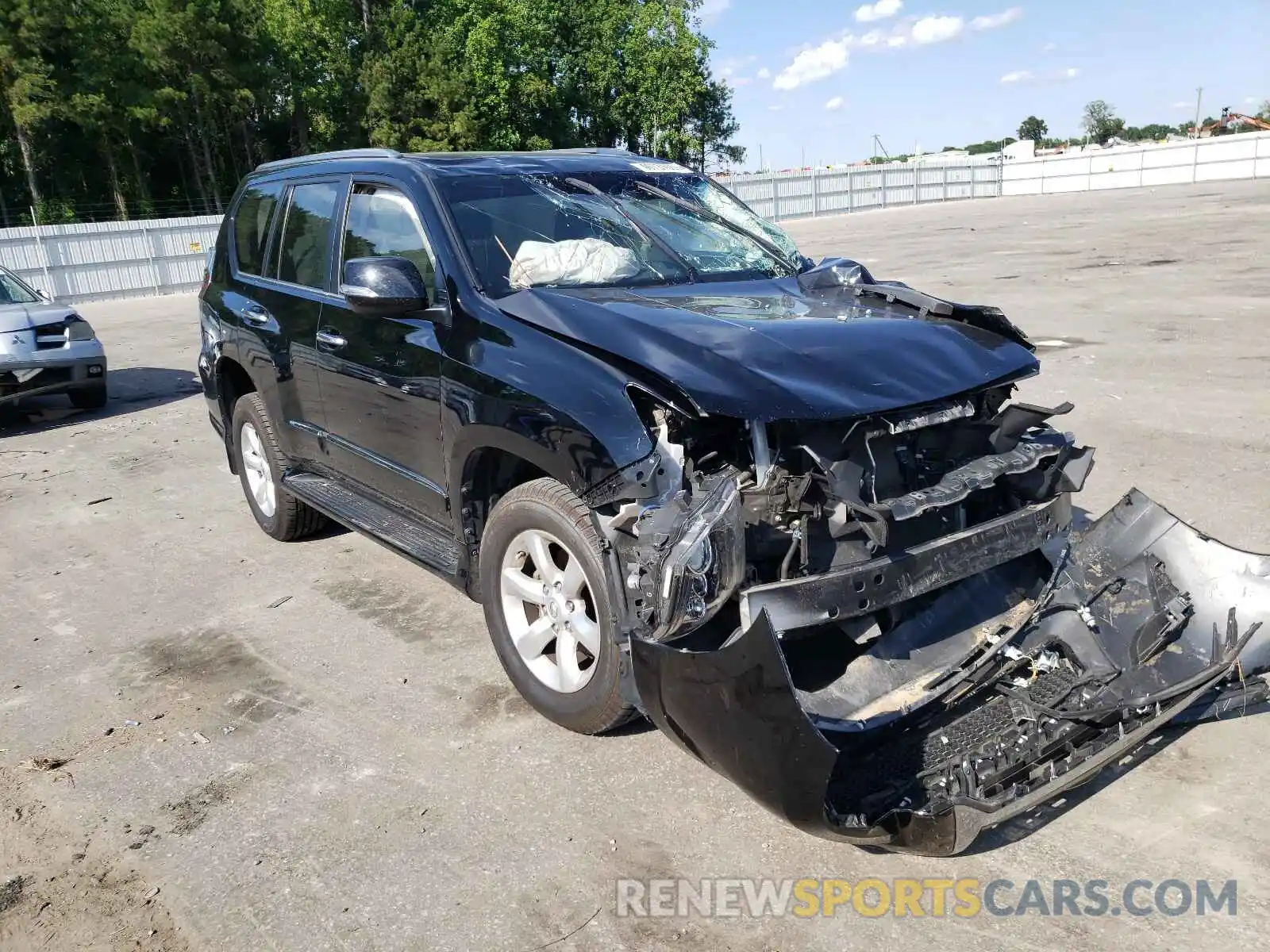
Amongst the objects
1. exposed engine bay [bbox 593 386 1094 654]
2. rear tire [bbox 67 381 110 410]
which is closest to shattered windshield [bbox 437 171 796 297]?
exposed engine bay [bbox 593 386 1094 654]

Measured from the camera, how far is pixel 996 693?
3338 millimetres

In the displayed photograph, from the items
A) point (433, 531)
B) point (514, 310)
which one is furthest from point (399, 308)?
point (433, 531)

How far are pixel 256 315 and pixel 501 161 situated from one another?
1692 millimetres

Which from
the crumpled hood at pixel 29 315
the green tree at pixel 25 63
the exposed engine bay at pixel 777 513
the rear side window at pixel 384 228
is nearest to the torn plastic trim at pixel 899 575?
the exposed engine bay at pixel 777 513

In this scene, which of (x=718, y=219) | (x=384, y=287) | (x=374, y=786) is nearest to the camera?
(x=374, y=786)

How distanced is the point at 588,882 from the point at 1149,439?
18.3 ft

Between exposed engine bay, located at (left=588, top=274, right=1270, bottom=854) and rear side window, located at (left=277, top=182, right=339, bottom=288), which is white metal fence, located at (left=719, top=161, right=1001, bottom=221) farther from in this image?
exposed engine bay, located at (left=588, top=274, right=1270, bottom=854)

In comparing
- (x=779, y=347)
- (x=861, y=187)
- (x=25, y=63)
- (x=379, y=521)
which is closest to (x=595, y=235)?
(x=779, y=347)

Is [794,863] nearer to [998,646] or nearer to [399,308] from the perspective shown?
[998,646]

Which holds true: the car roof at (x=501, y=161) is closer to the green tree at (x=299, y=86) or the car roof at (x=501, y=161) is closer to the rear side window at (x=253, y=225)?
the rear side window at (x=253, y=225)

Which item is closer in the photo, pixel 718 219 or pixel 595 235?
pixel 595 235

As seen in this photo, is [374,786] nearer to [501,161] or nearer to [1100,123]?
[501,161]

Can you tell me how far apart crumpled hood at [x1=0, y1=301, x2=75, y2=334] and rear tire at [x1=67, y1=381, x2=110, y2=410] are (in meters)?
0.74

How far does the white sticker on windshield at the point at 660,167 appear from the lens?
5.03 m
